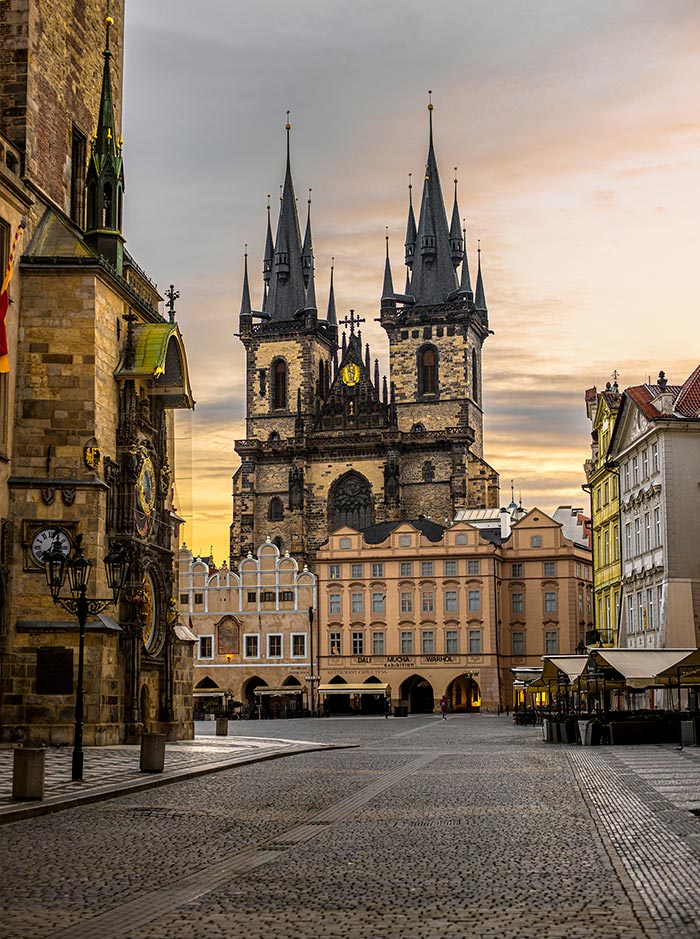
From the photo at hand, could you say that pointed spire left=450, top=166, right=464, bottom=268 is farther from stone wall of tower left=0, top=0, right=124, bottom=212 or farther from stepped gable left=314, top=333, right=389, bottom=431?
stone wall of tower left=0, top=0, right=124, bottom=212

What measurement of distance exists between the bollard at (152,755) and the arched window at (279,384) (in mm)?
90067

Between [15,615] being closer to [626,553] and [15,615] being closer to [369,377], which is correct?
[626,553]

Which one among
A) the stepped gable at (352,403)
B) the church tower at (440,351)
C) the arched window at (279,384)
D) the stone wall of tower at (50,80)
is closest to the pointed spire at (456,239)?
the church tower at (440,351)

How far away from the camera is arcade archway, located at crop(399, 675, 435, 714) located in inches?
3526

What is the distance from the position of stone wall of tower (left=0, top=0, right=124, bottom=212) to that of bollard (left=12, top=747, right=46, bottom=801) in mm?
20683

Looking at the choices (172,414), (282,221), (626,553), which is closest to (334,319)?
(282,221)

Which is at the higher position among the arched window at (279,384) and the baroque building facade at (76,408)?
the arched window at (279,384)

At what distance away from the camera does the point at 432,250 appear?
114062mm

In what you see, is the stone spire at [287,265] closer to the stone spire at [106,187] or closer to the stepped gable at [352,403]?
the stepped gable at [352,403]

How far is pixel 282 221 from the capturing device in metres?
119

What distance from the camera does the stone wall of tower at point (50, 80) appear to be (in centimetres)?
3409

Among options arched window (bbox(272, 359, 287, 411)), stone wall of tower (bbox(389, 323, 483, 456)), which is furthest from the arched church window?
arched window (bbox(272, 359, 287, 411))

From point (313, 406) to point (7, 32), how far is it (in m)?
78.2

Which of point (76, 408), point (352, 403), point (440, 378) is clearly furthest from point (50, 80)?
point (352, 403)
